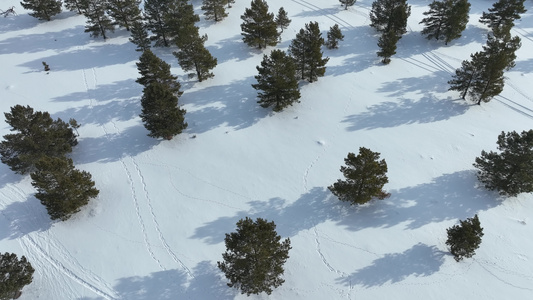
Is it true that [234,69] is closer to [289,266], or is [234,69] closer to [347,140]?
[347,140]

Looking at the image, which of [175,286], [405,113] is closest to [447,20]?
[405,113]

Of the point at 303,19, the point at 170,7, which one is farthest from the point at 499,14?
the point at 170,7

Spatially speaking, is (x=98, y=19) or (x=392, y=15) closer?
(x=392, y=15)

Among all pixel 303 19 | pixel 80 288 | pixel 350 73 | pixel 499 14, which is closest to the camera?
pixel 80 288

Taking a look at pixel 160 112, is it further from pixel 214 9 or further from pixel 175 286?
pixel 214 9

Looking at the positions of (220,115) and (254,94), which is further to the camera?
(254,94)

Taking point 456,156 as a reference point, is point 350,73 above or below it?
above
